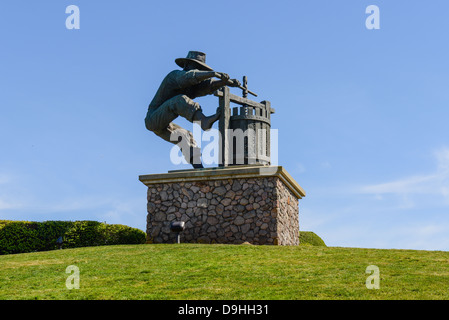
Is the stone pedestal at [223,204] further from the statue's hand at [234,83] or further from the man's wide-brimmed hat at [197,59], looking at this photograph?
the man's wide-brimmed hat at [197,59]

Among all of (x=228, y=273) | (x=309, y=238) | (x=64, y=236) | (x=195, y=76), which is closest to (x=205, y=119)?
(x=195, y=76)

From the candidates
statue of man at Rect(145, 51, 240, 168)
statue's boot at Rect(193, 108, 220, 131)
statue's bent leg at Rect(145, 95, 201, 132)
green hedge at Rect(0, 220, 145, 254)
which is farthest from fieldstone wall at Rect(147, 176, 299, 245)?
green hedge at Rect(0, 220, 145, 254)

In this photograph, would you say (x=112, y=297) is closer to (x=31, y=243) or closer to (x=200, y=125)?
(x=200, y=125)

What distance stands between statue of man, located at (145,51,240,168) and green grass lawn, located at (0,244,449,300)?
3335 millimetres

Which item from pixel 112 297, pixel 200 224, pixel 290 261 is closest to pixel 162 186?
pixel 200 224

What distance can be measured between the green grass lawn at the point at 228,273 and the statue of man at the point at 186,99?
10.9ft

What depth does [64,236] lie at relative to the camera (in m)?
15.0

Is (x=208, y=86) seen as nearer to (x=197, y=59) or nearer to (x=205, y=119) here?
(x=197, y=59)

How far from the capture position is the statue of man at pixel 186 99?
44.5ft

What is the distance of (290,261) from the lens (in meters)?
9.45

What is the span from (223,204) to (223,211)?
159 millimetres

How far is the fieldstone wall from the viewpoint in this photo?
1254cm

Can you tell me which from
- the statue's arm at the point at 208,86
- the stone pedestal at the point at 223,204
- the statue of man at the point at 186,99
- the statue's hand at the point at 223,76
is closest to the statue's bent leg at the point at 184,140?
the statue of man at the point at 186,99

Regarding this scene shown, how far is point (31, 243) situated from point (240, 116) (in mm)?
6486
